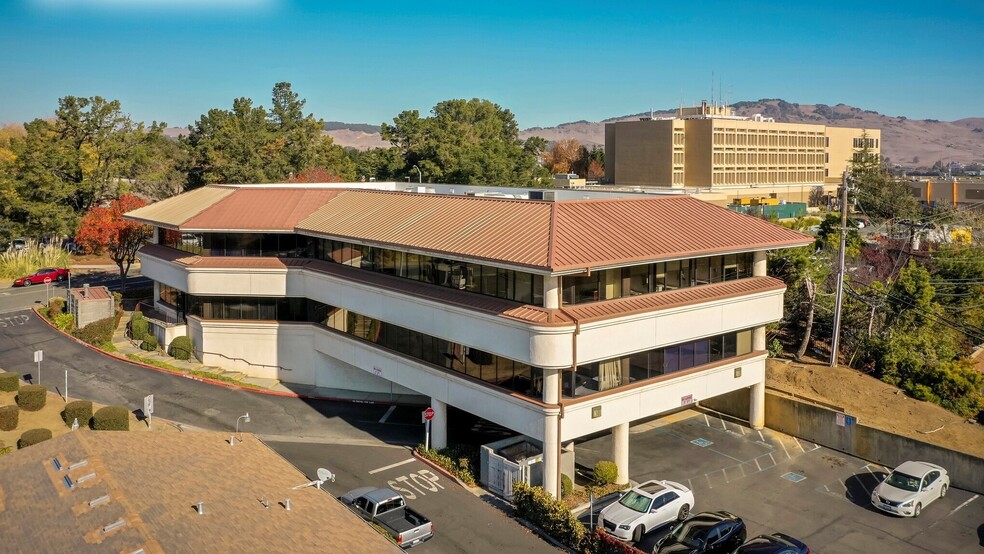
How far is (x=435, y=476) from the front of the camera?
111 feet

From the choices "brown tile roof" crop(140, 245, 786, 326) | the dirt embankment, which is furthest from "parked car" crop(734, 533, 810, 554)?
the dirt embankment

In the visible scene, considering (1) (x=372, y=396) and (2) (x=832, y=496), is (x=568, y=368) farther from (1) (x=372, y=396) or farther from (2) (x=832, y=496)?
(1) (x=372, y=396)

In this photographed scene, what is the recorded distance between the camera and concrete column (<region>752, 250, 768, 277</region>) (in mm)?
38562

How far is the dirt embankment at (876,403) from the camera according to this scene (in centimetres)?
3650

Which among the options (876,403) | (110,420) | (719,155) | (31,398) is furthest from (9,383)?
(719,155)

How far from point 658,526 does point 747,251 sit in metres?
14.0

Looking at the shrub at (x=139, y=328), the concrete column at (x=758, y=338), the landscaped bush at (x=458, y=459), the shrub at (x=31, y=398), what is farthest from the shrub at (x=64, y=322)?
the concrete column at (x=758, y=338)

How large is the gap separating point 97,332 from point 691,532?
41562 mm

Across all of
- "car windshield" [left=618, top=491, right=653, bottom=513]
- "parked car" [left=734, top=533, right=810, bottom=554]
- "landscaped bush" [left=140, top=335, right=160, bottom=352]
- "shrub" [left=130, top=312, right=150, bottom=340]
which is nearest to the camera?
"parked car" [left=734, top=533, right=810, bottom=554]

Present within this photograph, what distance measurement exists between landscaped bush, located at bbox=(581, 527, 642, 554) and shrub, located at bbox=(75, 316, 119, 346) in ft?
126

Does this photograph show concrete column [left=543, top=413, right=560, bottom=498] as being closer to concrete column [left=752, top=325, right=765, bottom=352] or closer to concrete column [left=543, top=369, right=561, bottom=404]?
concrete column [left=543, top=369, right=561, bottom=404]

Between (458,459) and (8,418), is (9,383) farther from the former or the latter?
(458,459)

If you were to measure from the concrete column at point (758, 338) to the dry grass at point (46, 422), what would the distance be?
28.3 m

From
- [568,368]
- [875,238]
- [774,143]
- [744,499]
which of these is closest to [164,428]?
[568,368]
